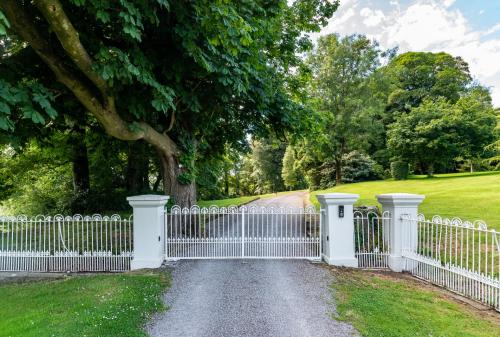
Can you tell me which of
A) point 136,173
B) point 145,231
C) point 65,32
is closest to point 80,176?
point 136,173

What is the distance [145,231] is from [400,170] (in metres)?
25.4

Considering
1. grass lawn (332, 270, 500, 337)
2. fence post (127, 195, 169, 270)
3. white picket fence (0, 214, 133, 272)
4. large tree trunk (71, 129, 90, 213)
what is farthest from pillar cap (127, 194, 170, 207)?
large tree trunk (71, 129, 90, 213)

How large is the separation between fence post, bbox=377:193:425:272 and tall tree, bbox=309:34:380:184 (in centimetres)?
2148

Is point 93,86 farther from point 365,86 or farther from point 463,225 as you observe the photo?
point 365,86

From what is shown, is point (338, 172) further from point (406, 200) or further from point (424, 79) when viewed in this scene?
point (406, 200)

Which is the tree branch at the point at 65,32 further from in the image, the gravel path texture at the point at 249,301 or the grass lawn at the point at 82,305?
the gravel path texture at the point at 249,301

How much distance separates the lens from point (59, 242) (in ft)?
24.1

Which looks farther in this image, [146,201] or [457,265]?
[146,201]

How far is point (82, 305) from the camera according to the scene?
4797 millimetres

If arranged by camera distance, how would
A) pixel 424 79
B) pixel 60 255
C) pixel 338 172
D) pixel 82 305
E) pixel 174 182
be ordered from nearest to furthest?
pixel 82 305 → pixel 60 255 → pixel 174 182 → pixel 338 172 → pixel 424 79

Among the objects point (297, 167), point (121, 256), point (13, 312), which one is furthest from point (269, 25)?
A: point (297, 167)

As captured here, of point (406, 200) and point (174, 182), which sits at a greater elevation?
point (174, 182)

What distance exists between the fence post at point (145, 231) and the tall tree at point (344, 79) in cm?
2322

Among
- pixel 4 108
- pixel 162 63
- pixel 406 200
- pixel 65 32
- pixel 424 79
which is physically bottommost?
pixel 406 200
